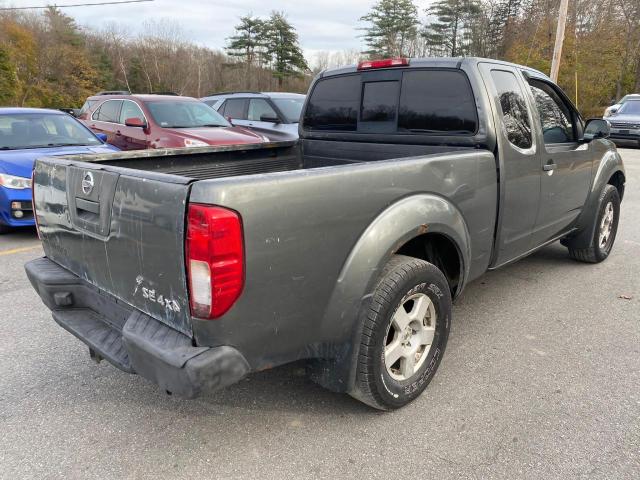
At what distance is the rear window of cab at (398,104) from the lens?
10.6 ft

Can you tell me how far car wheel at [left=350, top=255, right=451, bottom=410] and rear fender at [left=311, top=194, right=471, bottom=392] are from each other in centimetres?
7

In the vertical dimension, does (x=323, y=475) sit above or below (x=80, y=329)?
below

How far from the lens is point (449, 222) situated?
9.01 ft

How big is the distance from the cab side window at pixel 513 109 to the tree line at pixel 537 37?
20008mm

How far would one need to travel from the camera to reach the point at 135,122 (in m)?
8.25

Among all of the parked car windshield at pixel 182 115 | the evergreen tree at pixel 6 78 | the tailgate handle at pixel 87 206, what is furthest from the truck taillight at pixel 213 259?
the evergreen tree at pixel 6 78

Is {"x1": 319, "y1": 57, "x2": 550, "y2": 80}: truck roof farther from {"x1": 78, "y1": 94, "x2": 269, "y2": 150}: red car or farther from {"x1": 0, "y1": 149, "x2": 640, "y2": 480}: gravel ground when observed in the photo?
{"x1": 78, "y1": 94, "x2": 269, "y2": 150}: red car

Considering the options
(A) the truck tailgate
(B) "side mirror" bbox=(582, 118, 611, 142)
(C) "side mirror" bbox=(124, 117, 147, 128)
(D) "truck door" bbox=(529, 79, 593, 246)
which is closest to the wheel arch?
(D) "truck door" bbox=(529, 79, 593, 246)

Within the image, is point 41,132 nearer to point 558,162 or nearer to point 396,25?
point 558,162

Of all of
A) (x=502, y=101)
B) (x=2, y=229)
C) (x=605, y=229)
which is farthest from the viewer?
(x=2, y=229)

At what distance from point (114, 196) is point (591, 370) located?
2975 mm

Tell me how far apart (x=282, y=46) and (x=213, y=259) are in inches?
1944

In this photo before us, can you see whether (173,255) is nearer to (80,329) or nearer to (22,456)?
(80,329)

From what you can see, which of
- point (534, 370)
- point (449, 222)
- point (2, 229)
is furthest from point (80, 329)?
point (2, 229)
